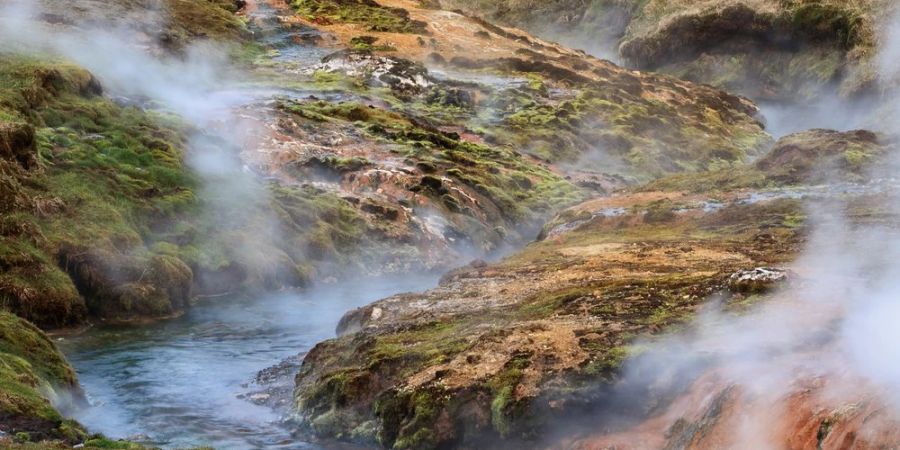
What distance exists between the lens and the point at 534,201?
30859mm

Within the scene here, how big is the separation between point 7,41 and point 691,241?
722 inches

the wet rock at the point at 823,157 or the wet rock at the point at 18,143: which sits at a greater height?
the wet rock at the point at 18,143

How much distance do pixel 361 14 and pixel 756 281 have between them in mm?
41563

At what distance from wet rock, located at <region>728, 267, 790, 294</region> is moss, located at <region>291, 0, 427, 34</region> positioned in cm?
3810

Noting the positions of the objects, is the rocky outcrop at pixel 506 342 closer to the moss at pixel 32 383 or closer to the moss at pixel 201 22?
the moss at pixel 32 383

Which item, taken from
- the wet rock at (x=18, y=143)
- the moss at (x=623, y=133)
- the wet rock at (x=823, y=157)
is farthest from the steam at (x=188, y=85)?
the wet rock at (x=823, y=157)

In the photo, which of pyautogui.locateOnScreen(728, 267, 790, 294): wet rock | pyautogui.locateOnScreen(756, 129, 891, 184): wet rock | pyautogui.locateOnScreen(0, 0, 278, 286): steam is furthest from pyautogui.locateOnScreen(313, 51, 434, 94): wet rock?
pyautogui.locateOnScreen(728, 267, 790, 294): wet rock

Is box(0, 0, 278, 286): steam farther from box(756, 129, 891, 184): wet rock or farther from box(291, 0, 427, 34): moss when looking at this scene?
box(756, 129, 891, 184): wet rock

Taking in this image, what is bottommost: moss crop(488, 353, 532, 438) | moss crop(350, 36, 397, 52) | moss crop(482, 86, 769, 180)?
moss crop(482, 86, 769, 180)

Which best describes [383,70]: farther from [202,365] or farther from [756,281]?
[756,281]

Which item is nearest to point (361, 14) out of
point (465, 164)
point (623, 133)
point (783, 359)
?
point (623, 133)

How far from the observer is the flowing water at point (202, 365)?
41.6 ft

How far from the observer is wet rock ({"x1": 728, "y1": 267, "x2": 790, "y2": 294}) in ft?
41.4

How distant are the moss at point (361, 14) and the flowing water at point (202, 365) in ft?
96.4
